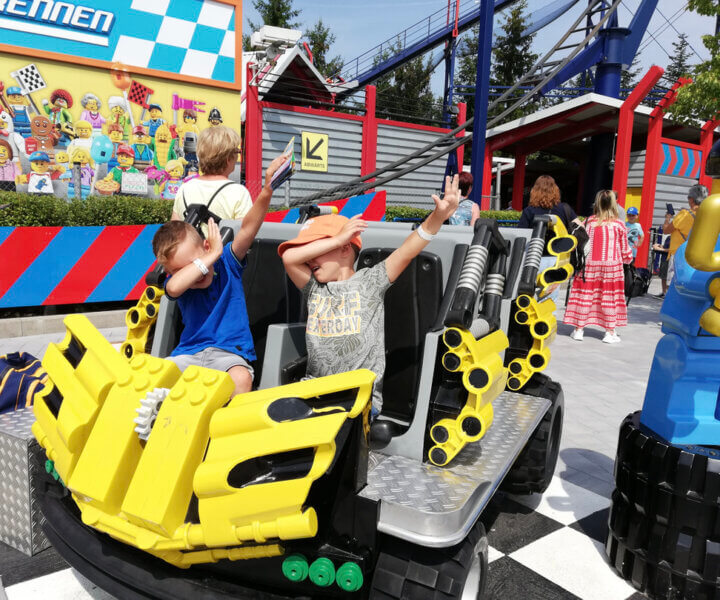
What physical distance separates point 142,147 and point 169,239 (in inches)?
329

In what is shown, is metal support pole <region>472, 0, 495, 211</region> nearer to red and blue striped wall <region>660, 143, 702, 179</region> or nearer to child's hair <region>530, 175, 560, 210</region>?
child's hair <region>530, 175, 560, 210</region>

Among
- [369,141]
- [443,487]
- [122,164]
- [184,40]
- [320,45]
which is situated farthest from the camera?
[320,45]

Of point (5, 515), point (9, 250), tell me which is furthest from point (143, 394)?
point (9, 250)

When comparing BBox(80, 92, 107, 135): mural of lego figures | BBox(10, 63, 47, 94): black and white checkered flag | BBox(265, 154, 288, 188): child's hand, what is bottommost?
BBox(265, 154, 288, 188): child's hand

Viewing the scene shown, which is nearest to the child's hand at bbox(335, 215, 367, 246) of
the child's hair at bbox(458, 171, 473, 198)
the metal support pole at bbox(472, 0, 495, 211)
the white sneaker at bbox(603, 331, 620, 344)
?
the child's hair at bbox(458, 171, 473, 198)

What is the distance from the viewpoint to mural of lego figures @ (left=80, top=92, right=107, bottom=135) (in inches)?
350

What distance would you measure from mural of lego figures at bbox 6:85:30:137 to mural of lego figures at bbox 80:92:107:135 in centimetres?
79

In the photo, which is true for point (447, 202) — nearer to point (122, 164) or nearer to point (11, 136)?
point (11, 136)

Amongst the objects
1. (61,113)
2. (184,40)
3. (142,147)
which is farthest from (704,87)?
(61,113)

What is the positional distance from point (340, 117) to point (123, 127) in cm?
547

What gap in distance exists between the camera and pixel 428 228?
1.85m

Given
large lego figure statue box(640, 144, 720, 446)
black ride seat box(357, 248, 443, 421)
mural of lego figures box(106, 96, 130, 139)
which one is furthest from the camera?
mural of lego figures box(106, 96, 130, 139)

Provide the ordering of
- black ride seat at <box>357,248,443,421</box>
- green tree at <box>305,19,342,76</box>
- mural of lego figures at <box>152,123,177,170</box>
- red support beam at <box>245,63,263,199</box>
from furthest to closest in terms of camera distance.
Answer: green tree at <box>305,19,342,76</box> < red support beam at <box>245,63,263,199</box> < mural of lego figures at <box>152,123,177,170</box> < black ride seat at <box>357,248,443,421</box>

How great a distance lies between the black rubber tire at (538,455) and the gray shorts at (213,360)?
131 cm
